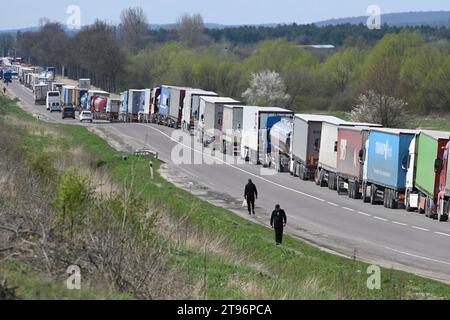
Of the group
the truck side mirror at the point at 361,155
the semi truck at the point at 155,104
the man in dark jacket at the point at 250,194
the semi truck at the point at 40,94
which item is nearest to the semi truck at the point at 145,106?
the semi truck at the point at 155,104

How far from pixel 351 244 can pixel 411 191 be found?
29.7 feet

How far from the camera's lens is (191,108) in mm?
76938

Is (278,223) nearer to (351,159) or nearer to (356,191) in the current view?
(356,191)

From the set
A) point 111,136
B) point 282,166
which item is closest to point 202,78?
point 111,136

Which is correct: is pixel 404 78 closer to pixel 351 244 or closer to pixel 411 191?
pixel 411 191

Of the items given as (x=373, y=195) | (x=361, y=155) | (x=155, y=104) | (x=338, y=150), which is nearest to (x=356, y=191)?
(x=361, y=155)

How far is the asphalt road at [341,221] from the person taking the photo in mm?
27500

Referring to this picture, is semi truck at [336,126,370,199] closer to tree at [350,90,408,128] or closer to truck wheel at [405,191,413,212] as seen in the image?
truck wheel at [405,191,413,212]

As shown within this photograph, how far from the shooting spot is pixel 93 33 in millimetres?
164000

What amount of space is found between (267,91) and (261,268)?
89357mm

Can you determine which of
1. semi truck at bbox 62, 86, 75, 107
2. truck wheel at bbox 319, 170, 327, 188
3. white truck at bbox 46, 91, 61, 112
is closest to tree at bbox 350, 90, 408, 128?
truck wheel at bbox 319, 170, 327, 188

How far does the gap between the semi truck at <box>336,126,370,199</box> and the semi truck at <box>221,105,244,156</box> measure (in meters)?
17.1

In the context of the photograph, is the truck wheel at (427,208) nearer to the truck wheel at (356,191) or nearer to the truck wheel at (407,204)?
the truck wheel at (407,204)
